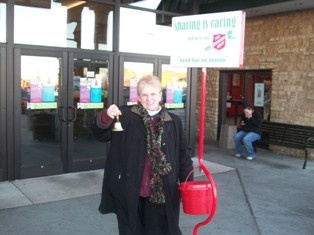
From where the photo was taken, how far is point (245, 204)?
5.52m

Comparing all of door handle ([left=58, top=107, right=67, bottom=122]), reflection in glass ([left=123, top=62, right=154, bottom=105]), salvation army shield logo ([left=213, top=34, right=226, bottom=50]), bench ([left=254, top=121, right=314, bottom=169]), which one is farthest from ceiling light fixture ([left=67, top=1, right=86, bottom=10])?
bench ([left=254, top=121, right=314, bottom=169])

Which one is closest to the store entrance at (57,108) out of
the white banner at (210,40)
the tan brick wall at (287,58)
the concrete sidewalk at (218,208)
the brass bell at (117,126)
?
the concrete sidewalk at (218,208)

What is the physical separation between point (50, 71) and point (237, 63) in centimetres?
421

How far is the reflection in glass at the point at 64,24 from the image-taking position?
6.30 meters

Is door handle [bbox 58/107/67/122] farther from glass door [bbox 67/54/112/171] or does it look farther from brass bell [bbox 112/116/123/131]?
brass bell [bbox 112/116/123/131]

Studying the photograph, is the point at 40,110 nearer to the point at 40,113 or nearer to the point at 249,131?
the point at 40,113

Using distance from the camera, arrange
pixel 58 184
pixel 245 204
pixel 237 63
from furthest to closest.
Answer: pixel 58 184, pixel 245 204, pixel 237 63

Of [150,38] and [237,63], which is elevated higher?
[150,38]

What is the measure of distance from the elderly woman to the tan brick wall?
654 cm

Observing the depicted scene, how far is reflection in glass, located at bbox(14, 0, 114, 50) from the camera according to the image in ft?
20.7

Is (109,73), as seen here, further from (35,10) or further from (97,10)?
(35,10)

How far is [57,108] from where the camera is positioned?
6.69 metres

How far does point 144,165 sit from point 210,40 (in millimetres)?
1196

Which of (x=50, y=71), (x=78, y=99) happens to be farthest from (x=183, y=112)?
(x=50, y=71)
